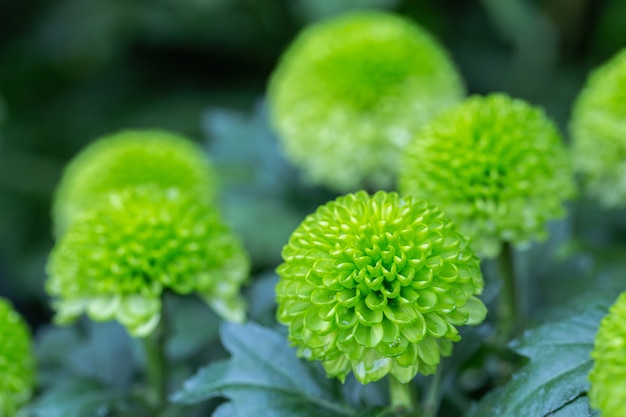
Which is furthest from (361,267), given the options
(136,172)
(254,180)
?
(254,180)

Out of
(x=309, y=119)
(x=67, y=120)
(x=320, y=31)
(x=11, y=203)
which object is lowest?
(x=11, y=203)

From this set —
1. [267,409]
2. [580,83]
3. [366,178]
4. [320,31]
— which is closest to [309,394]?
[267,409]

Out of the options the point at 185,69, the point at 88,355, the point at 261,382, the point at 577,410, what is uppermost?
the point at 185,69

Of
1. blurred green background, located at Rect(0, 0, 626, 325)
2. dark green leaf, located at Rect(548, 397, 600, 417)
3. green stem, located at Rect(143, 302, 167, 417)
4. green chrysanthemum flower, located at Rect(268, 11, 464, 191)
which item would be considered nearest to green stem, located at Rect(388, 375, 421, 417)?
dark green leaf, located at Rect(548, 397, 600, 417)

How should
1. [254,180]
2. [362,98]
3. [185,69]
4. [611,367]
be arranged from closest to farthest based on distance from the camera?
[611,367], [362,98], [254,180], [185,69]

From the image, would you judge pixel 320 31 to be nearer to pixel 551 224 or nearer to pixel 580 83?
pixel 551 224

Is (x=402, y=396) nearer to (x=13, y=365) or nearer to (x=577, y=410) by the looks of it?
(x=577, y=410)

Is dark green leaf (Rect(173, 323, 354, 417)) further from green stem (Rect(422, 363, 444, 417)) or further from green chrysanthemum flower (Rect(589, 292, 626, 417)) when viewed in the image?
green chrysanthemum flower (Rect(589, 292, 626, 417))
